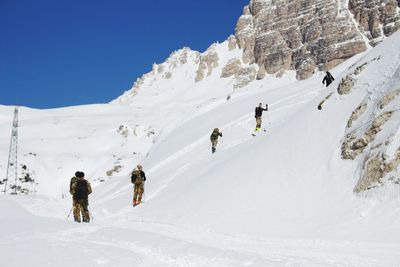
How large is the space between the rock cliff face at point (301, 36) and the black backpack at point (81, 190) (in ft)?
414

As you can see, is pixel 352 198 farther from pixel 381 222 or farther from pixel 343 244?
pixel 343 244

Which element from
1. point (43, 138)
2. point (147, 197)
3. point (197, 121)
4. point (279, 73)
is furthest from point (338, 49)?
point (147, 197)

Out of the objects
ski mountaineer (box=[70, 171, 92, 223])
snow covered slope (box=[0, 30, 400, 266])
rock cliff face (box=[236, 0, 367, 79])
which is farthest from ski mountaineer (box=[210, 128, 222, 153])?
rock cliff face (box=[236, 0, 367, 79])

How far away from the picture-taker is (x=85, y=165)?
200ft

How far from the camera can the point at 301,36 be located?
493 feet

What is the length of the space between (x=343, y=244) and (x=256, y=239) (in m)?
1.76

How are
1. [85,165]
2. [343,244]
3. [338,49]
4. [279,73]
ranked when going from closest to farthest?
1. [343,244]
2. [85,165]
3. [338,49]
4. [279,73]

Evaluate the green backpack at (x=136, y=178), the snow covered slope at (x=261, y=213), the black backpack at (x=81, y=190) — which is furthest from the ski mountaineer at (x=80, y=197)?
the green backpack at (x=136, y=178)

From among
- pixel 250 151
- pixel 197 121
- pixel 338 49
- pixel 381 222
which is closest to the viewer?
pixel 381 222

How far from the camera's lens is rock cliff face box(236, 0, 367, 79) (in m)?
135

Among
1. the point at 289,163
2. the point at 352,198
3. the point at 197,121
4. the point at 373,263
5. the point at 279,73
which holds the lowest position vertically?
the point at 373,263

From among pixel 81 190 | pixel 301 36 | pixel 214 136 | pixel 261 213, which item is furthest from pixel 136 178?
pixel 301 36

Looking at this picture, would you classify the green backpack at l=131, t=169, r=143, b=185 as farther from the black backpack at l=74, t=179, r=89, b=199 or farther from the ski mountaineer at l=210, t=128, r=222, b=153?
the ski mountaineer at l=210, t=128, r=222, b=153

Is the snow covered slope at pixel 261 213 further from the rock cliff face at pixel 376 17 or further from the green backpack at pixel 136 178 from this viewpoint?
the rock cliff face at pixel 376 17
